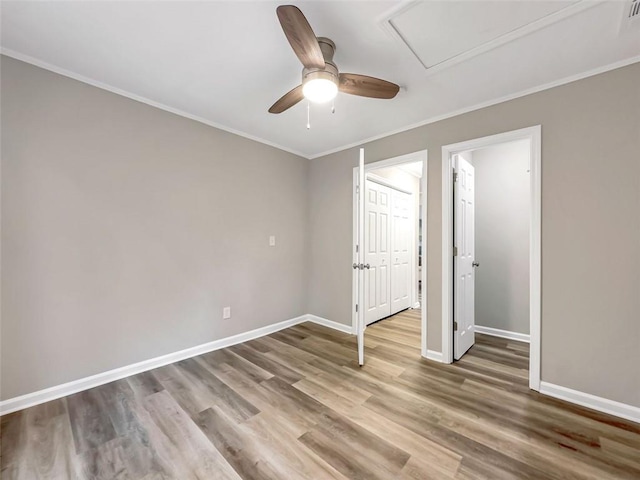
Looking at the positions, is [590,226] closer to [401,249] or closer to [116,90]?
[401,249]

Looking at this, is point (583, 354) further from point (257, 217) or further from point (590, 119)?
point (257, 217)

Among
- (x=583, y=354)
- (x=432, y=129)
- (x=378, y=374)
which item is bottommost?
(x=378, y=374)

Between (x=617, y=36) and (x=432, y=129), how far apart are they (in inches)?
50.1

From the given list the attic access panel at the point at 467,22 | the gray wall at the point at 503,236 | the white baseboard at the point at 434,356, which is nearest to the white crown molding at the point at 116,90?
the attic access panel at the point at 467,22

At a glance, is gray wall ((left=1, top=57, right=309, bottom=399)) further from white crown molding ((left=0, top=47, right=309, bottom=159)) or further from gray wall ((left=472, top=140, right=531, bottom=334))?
gray wall ((left=472, top=140, right=531, bottom=334))

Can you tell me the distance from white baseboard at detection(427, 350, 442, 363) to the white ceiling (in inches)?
94.1

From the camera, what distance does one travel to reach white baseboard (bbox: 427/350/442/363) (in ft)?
8.49

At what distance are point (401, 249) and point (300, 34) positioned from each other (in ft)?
12.0

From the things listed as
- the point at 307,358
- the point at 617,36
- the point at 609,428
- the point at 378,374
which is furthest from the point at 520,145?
the point at 307,358

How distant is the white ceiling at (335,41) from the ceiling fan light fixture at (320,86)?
29 cm

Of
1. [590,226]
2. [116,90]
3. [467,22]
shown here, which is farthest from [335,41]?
[590,226]

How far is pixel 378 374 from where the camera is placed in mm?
2361

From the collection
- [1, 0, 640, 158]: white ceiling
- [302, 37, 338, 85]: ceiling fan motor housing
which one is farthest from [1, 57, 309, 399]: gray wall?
[302, 37, 338, 85]: ceiling fan motor housing

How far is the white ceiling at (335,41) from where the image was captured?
1.44m
